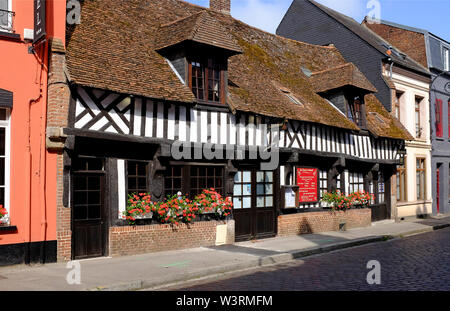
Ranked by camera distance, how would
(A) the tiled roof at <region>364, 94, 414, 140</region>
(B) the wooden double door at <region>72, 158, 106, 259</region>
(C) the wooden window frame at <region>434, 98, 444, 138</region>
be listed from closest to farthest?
(B) the wooden double door at <region>72, 158, 106, 259</region> < (A) the tiled roof at <region>364, 94, 414, 140</region> < (C) the wooden window frame at <region>434, 98, 444, 138</region>

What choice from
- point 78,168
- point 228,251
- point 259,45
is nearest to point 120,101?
point 78,168

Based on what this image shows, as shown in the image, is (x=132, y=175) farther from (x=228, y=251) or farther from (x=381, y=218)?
(x=381, y=218)

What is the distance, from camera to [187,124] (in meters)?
12.4

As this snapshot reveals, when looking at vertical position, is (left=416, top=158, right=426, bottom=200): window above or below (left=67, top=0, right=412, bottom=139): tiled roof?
below

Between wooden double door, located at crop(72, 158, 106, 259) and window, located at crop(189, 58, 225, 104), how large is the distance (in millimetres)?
3386

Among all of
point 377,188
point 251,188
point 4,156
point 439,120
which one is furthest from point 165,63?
point 439,120

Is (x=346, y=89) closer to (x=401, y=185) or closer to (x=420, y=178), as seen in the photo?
(x=401, y=185)

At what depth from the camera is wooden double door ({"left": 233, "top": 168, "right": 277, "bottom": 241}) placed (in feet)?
46.4

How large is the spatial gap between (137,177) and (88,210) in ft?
4.80

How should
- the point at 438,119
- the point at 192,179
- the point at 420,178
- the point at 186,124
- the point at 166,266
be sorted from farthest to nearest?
1. the point at 438,119
2. the point at 420,178
3. the point at 192,179
4. the point at 186,124
5. the point at 166,266

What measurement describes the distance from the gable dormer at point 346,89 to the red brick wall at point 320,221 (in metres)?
3.40

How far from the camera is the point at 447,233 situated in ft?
55.2

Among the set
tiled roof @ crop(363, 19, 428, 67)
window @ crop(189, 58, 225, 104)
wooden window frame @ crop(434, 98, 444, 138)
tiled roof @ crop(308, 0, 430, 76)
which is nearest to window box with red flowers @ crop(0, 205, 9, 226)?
window @ crop(189, 58, 225, 104)

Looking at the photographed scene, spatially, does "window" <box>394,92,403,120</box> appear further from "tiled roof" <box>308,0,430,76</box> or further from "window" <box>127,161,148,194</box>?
"window" <box>127,161,148,194</box>
